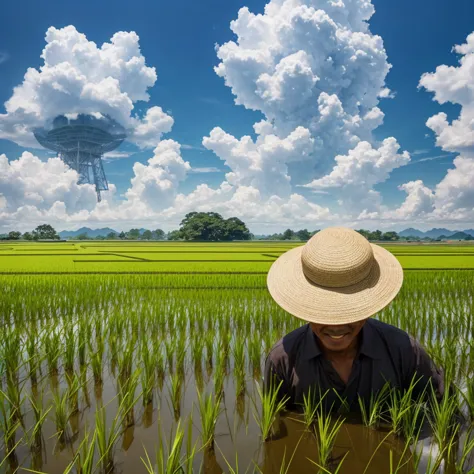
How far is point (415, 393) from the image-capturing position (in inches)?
84.4

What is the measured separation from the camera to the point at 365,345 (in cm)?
193

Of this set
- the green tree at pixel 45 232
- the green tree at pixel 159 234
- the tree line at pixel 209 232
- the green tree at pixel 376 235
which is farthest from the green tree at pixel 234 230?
the green tree at pixel 159 234

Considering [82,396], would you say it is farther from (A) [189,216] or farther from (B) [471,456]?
(A) [189,216]

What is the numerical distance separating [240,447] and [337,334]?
99 centimetres

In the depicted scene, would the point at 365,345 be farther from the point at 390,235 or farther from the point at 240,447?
the point at 390,235

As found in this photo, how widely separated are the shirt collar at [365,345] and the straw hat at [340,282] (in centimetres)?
33

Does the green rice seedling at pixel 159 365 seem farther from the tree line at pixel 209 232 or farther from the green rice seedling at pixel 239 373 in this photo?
the tree line at pixel 209 232

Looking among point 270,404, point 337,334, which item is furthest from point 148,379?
point 337,334

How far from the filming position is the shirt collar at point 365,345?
193cm

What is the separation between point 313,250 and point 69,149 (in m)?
107

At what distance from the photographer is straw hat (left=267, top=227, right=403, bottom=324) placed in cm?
165

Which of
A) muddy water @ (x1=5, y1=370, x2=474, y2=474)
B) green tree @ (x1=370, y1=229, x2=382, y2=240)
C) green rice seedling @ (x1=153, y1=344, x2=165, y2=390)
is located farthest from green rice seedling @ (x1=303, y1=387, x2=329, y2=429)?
green tree @ (x1=370, y1=229, x2=382, y2=240)

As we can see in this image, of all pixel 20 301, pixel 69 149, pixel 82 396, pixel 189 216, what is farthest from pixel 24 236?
pixel 82 396

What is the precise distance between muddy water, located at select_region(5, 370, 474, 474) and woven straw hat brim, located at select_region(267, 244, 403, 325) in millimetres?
722
